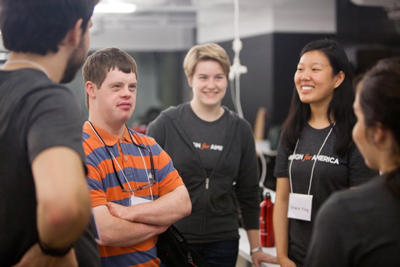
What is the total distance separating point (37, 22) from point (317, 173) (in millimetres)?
1243

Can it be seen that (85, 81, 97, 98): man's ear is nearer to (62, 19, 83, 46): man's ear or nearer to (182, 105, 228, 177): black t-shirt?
(62, 19, 83, 46): man's ear

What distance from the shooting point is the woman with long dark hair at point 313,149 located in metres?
1.89

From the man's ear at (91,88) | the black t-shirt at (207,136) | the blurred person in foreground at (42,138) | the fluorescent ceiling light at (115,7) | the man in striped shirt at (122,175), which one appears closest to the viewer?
the blurred person in foreground at (42,138)

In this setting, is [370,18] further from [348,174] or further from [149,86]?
[149,86]

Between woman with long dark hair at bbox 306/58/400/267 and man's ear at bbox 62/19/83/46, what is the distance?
72 centimetres

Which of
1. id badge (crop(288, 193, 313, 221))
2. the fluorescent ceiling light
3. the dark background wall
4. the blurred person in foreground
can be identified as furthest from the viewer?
the dark background wall

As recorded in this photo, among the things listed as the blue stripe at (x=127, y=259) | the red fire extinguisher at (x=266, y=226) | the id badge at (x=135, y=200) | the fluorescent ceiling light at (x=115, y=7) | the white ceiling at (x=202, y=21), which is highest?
the white ceiling at (x=202, y=21)

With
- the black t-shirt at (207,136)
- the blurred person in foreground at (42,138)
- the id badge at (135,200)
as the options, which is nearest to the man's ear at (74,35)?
the blurred person in foreground at (42,138)

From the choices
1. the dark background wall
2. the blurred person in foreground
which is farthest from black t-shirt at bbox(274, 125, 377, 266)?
the dark background wall

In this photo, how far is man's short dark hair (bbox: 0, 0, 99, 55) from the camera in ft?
3.72

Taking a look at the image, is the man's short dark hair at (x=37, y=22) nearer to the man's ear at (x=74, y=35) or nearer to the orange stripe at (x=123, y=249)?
the man's ear at (x=74, y=35)

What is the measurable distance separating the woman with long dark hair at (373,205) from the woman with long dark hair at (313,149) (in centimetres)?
76

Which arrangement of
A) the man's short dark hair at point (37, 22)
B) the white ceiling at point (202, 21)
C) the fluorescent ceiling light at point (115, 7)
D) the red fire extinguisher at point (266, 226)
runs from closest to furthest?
the man's short dark hair at point (37, 22), the red fire extinguisher at point (266, 226), the fluorescent ceiling light at point (115, 7), the white ceiling at point (202, 21)

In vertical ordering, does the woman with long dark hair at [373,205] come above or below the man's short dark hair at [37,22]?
below
